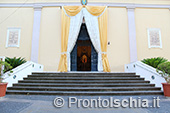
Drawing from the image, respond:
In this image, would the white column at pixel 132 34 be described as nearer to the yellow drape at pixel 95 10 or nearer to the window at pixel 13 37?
the yellow drape at pixel 95 10

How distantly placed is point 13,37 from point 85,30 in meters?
4.92

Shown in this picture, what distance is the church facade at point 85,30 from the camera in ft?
23.5

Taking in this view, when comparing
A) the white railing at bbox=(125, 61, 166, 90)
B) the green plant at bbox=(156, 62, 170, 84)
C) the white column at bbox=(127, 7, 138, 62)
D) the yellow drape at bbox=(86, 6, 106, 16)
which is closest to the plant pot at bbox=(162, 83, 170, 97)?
the green plant at bbox=(156, 62, 170, 84)

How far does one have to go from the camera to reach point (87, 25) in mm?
7328

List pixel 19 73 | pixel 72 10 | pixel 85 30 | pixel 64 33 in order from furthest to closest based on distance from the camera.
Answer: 1. pixel 85 30
2. pixel 72 10
3. pixel 64 33
4. pixel 19 73

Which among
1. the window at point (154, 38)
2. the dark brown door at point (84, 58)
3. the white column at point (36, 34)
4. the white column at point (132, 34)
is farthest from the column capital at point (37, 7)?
the window at point (154, 38)

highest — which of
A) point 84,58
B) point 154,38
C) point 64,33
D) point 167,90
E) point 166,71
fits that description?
point 64,33

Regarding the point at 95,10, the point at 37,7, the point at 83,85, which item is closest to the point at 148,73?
the point at 83,85

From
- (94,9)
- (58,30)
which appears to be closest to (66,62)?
(58,30)

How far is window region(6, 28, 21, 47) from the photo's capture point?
7.31m

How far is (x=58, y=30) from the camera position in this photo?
752 centimetres

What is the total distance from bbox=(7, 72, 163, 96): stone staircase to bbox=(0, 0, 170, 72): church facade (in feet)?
6.26

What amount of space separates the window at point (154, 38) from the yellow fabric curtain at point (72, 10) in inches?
199

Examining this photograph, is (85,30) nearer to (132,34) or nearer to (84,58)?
(132,34)
